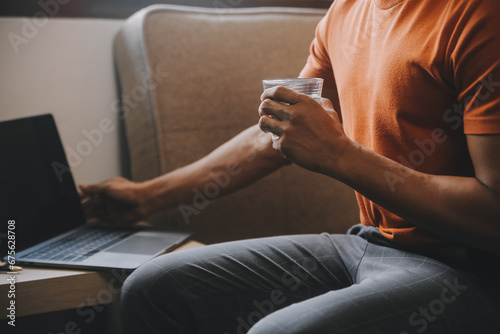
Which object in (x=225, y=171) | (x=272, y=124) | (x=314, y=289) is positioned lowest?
(x=314, y=289)

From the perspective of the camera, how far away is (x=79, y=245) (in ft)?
3.87

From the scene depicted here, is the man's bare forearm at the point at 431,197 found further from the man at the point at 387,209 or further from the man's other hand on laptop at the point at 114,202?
the man's other hand on laptop at the point at 114,202

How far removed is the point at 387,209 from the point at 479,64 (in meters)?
0.26

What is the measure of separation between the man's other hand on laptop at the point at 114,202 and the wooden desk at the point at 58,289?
294mm

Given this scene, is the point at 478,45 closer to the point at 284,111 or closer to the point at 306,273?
the point at 284,111

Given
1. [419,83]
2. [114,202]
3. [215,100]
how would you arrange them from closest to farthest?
[419,83] < [114,202] < [215,100]

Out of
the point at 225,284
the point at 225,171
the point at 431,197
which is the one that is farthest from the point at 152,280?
the point at 431,197

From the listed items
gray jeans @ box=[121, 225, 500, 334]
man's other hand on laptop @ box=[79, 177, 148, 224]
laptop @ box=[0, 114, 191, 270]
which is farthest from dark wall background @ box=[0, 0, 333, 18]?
gray jeans @ box=[121, 225, 500, 334]

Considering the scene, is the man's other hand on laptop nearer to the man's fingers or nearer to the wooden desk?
the wooden desk

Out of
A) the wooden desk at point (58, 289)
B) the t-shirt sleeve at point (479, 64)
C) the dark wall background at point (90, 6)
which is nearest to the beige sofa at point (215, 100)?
the dark wall background at point (90, 6)

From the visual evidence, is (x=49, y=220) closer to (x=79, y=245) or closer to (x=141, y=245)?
(x=79, y=245)

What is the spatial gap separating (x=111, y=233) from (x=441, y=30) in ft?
2.88

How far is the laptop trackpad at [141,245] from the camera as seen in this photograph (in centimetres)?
115

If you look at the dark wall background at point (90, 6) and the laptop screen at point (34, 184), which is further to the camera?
the dark wall background at point (90, 6)
